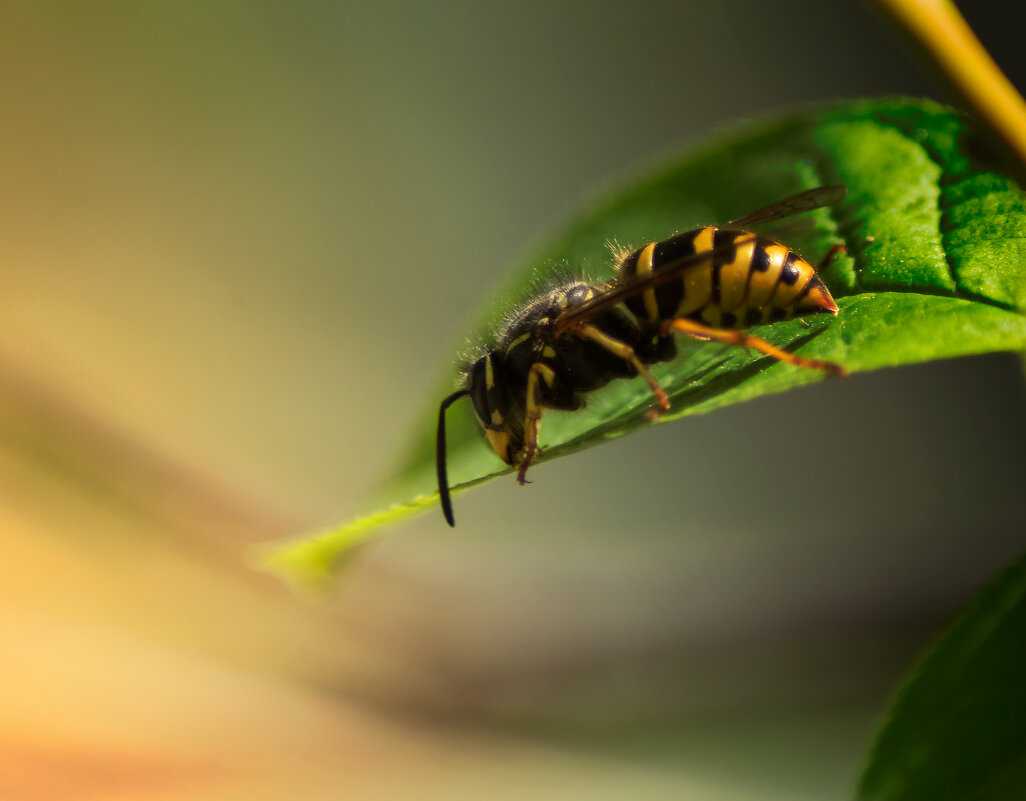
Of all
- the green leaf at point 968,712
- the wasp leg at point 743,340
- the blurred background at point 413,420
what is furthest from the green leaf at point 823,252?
the blurred background at point 413,420

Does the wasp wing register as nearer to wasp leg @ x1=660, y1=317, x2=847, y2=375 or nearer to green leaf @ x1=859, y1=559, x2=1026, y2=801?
wasp leg @ x1=660, y1=317, x2=847, y2=375

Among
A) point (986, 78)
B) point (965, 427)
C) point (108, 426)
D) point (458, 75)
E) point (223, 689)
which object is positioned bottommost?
point (986, 78)

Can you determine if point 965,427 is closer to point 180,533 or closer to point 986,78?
point 180,533

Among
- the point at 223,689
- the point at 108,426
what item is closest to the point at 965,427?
the point at 223,689

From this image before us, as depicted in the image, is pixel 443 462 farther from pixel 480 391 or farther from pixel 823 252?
pixel 823 252

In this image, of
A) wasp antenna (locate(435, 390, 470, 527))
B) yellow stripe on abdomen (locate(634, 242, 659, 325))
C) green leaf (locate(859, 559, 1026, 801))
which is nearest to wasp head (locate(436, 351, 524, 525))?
wasp antenna (locate(435, 390, 470, 527))

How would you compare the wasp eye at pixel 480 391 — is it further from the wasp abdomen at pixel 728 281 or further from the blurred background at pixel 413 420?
the blurred background at pixel 413 420
